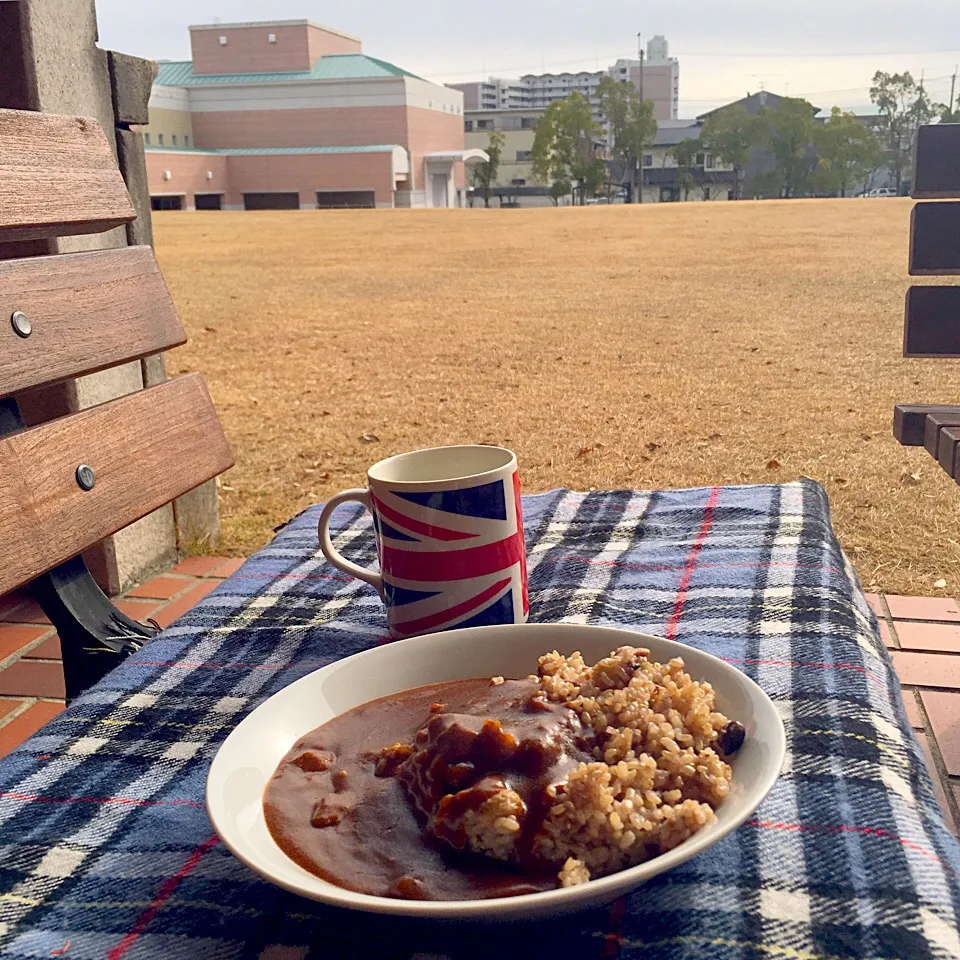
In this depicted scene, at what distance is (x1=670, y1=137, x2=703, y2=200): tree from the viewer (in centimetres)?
5619

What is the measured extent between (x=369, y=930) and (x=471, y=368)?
6.38 meters

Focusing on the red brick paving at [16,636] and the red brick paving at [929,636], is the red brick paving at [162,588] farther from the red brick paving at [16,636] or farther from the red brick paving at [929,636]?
the red brick paving at [929,636]

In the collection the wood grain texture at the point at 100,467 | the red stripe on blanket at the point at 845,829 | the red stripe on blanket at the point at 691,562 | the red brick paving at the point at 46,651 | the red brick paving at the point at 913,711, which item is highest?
the wood grain texture at the point at 100,467

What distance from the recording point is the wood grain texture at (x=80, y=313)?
51.6 inches

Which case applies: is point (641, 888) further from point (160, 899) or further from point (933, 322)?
point (933, 322)

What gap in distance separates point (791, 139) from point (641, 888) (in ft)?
184

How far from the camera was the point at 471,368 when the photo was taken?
7008mm

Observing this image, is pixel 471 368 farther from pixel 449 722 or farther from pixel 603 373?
pixel 449 722

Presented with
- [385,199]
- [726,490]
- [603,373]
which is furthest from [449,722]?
[385,199]

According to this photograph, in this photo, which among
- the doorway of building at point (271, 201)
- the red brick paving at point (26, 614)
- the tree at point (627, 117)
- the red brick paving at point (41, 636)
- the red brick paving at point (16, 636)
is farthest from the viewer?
the tree at point (627, 117)

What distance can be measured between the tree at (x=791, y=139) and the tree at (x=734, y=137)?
2.13 ft

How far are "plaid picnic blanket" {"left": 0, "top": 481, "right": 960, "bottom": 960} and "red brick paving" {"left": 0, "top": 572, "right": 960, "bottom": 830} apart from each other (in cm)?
76

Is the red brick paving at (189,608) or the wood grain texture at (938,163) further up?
the wood grain texture at (938,163)

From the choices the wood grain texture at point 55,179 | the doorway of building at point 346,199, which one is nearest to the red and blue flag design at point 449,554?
the wood grain texture at point 55,179
